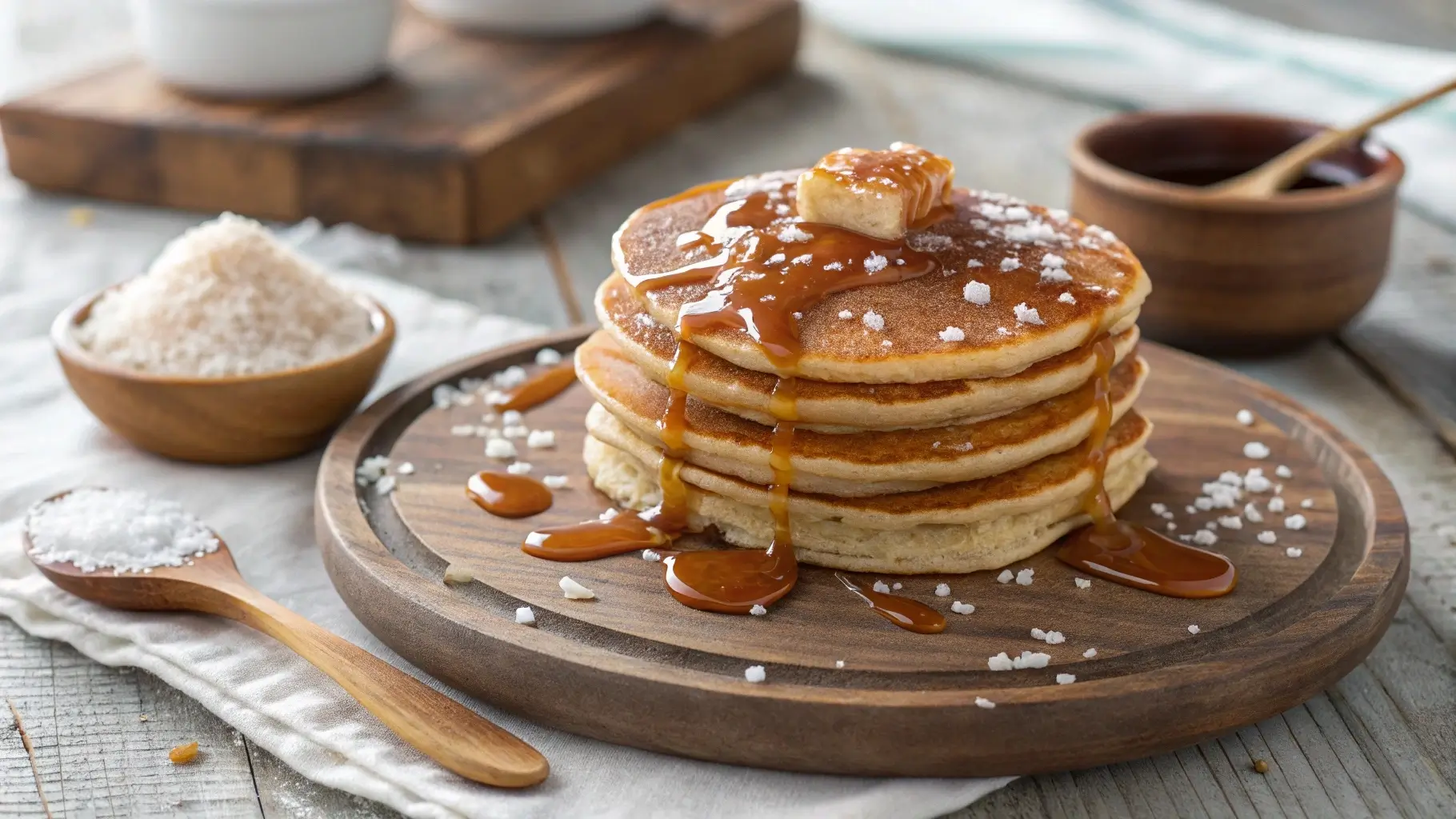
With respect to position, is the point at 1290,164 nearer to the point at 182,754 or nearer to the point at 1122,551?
the point at 1122,551

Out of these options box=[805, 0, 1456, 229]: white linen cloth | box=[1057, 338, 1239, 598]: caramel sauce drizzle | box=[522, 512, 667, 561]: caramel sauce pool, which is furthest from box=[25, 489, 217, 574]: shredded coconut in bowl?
box=[805, 0, 1456, 229]: white linen cloth

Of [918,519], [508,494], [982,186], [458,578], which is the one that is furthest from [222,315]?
[982,186]

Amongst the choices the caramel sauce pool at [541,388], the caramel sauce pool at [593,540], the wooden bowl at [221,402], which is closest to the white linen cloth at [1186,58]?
the caramel sauce pool at [541,388]

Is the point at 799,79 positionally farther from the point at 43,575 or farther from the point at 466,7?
the point at 43,575

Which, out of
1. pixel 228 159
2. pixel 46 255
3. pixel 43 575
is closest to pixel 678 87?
pixel 228 159

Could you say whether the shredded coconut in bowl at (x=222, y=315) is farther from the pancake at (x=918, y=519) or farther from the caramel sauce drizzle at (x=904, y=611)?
the caramel sauce drizzle at (x=904, y=611)

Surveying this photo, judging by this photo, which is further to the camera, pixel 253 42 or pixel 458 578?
pixel 253 42
